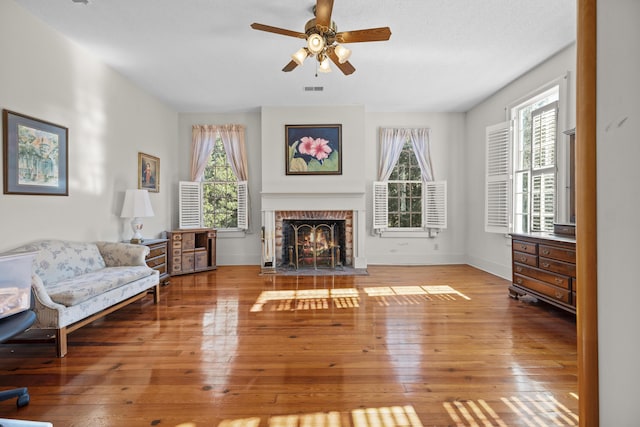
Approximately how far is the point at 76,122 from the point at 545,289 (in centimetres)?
569

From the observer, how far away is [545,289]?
3471 millimetres

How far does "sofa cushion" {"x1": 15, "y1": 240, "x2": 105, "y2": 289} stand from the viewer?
3.02 m

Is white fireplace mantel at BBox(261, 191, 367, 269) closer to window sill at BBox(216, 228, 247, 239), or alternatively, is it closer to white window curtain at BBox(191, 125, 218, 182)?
window sill at BBox(216, 228, 247, 239)

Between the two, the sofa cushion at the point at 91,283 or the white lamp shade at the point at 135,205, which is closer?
the sofa cushion at the point at 91,283

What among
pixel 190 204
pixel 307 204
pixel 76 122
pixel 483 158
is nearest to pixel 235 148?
pixel 190 204

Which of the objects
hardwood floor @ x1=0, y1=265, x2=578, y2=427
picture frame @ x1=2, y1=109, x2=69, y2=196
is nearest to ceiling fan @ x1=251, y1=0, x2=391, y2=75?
picture frame @ x1=2, y1=109, x2=69, y2=196

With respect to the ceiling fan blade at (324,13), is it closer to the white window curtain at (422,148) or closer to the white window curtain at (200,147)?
the white window curtain at (422,148)

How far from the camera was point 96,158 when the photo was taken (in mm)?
4113

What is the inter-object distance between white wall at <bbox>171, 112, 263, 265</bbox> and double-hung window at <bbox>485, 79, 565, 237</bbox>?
4.26 m

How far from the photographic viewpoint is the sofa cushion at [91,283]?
2.69 metres

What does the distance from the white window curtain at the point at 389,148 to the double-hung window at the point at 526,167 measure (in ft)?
5.38

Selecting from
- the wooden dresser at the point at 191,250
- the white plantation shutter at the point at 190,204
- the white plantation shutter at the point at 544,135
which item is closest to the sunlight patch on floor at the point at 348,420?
the white plantation shutter at the point at 544,135
